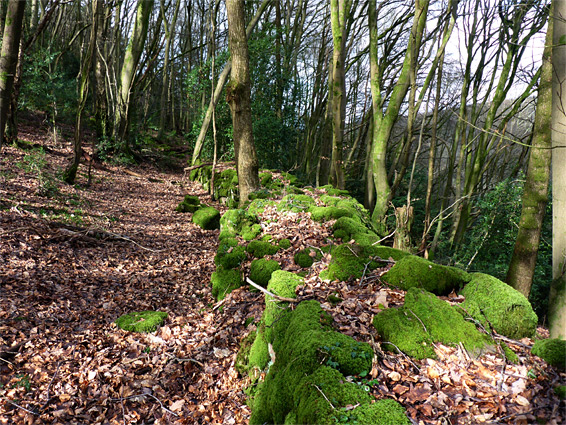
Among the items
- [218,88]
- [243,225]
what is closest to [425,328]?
[243,225]

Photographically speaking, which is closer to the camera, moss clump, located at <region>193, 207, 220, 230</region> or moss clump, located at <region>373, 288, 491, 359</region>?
moss clump, located at <region>373, 288, 491, 359</region>

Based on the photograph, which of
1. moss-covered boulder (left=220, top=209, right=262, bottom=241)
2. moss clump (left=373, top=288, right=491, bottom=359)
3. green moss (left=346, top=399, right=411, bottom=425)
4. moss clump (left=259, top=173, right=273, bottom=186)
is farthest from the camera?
moss clump (left=259, top=173, right=273, bottom=186)

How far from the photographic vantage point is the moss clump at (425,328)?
239 centimetres

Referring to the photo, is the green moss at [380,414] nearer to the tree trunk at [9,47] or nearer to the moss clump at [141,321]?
the moss clump at [141,321]

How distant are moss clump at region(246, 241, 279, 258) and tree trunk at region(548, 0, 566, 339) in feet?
12.5

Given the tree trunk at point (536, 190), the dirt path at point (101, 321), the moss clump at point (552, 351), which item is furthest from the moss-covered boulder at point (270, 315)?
the tree trunk at point (536, 190)

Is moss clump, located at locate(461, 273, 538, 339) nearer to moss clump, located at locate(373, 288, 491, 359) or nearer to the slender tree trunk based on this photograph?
moss clump, located at locate(373, 288, 491, 359)

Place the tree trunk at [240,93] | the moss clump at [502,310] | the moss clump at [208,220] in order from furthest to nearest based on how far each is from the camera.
A: the moss clump at [208,220] → the tree trunk at [240,93] → the moss clump at [502,310]

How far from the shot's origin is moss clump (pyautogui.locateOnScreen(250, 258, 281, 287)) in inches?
168

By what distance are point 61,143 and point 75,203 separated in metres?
7.93

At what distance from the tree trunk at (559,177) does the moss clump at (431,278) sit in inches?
83.5

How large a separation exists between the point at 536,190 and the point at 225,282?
16.2 ft

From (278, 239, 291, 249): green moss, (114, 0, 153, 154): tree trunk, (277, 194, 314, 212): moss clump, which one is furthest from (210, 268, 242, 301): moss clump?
(114, 0, 153, 154): tree trunk

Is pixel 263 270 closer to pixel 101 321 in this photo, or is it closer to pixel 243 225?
pixel 243 225
